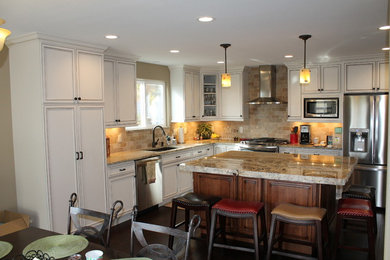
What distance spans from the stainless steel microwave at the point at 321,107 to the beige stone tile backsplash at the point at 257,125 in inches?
16.8

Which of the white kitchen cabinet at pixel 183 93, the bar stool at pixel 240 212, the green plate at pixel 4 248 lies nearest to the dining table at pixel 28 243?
the green plate at pixel 4 248

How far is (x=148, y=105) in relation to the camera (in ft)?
20.4

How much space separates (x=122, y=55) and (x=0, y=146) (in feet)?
6.78

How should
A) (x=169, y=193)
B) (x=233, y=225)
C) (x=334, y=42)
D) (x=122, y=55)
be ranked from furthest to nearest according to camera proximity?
(x=169, y=193)
(x=122, y=55)
(x=334, y=42)
(x=233, y=225)

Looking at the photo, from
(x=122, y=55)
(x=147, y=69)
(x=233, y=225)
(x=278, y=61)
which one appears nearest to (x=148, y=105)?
(x=147, y=69)

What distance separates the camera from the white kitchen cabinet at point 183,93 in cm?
654

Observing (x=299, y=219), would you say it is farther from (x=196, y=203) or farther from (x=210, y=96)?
(x=210, y=96)

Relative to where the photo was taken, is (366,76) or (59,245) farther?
(366,76)

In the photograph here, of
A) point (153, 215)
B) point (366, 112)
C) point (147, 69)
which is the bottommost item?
point (153, 215)

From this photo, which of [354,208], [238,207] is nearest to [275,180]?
[238,207]

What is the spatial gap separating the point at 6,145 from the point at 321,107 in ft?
16.0

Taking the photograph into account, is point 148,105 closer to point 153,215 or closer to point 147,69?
point 147,69

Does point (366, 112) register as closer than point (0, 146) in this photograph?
No

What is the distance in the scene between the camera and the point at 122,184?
477 cm
